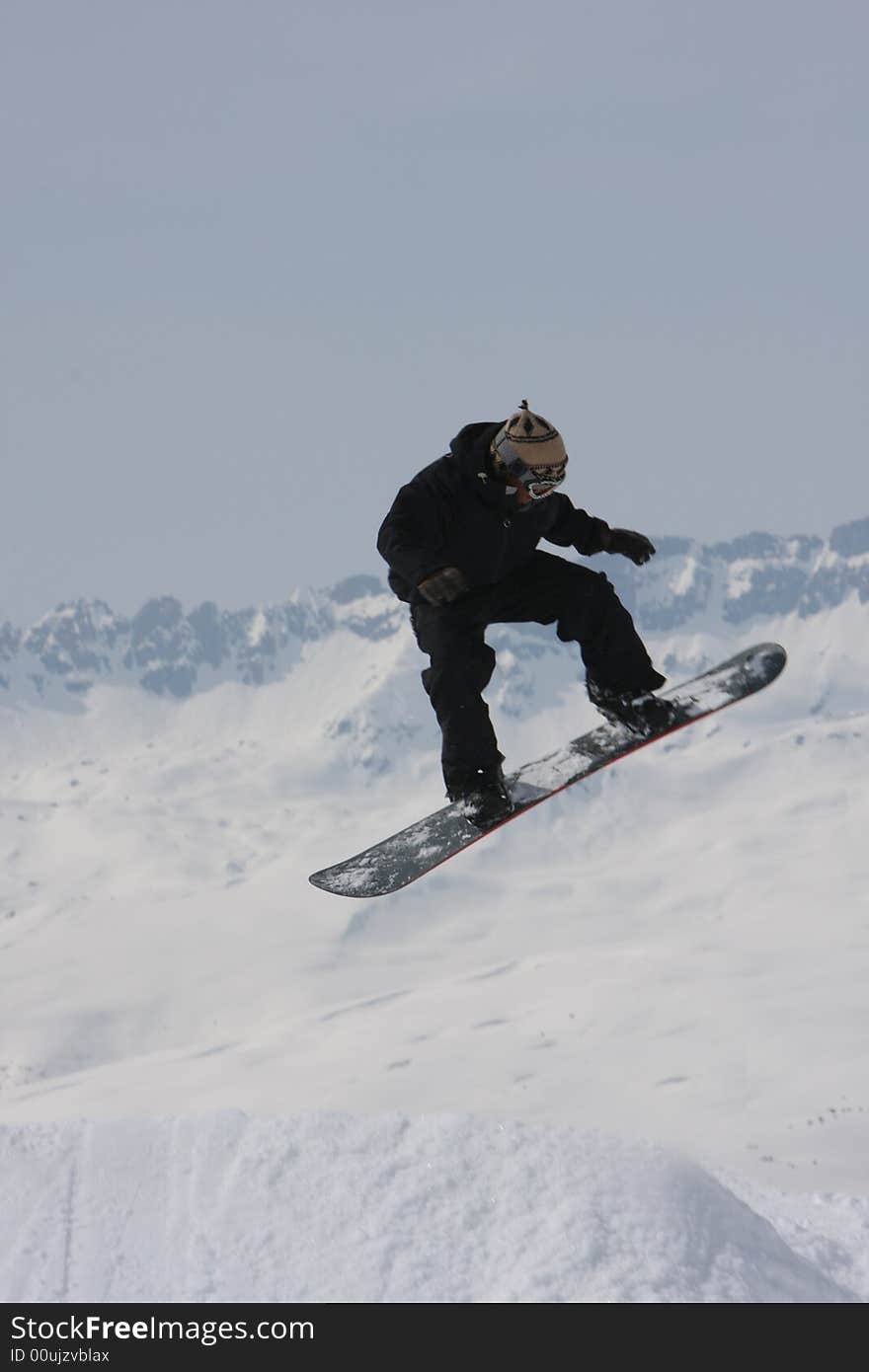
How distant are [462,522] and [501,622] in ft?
3.18

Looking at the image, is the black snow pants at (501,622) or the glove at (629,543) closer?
the black snow pants at (501,622)

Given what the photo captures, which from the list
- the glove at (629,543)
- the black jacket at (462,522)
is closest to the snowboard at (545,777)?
the glove at (629,543)

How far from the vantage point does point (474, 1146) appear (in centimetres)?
1959

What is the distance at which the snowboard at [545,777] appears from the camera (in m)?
11.2

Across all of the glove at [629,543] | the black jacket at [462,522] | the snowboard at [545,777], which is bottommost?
the snowboard at [545,777]

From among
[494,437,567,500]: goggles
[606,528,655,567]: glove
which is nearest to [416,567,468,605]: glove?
[494,437,567,500]: goggles

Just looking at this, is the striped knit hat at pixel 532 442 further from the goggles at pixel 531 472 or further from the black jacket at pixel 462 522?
the black jacket at pixel 462 522

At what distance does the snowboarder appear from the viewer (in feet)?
32.7

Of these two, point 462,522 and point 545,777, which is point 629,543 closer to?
point 462,522

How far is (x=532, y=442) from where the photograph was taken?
9914mm

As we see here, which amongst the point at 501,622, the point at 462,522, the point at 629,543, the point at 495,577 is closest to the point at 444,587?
the point at 462,522

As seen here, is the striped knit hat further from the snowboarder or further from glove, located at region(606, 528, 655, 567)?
glove, located at region(606, 528, 655, 567)

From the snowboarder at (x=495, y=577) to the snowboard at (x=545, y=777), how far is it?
11.0 inches
